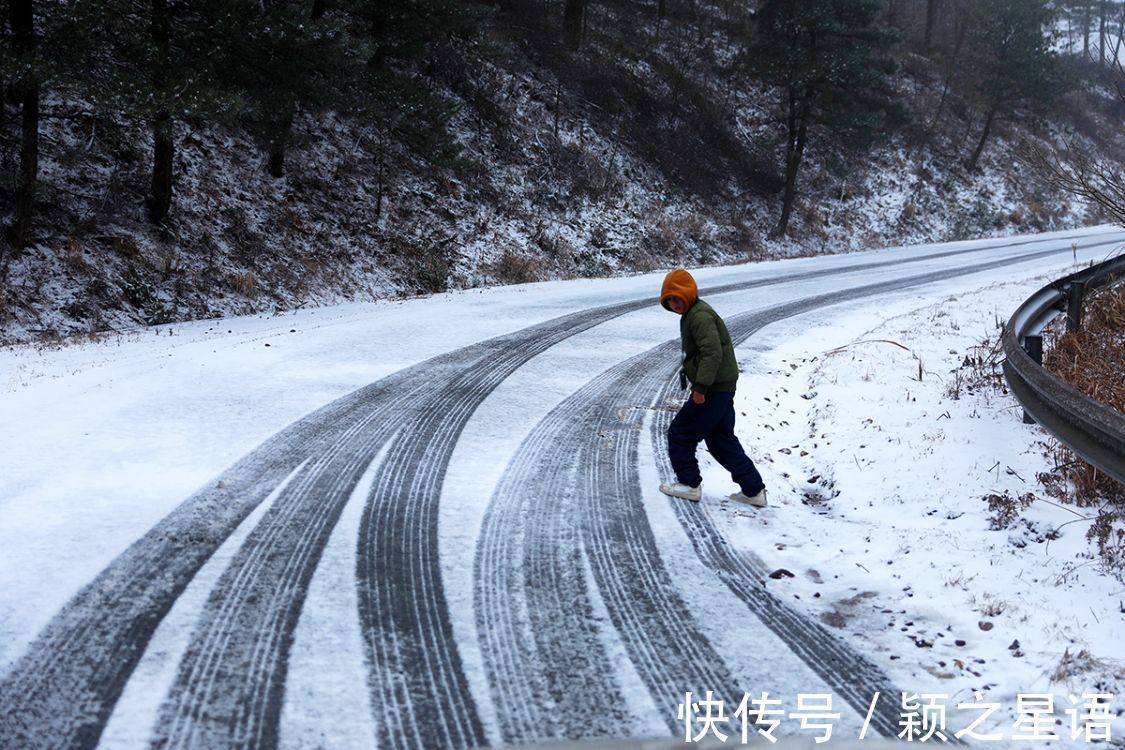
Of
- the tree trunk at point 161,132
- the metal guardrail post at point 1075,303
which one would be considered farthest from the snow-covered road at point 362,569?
the tree trunk at point 161,132

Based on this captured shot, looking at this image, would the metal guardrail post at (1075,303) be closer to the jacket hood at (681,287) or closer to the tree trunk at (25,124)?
the jacket hood at (681,287)

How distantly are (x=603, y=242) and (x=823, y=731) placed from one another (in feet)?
65.3

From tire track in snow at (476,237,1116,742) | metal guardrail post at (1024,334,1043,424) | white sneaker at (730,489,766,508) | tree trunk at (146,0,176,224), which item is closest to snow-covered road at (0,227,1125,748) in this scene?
tire track in snow at (476,237,1116,742)

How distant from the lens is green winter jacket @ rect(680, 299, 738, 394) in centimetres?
555

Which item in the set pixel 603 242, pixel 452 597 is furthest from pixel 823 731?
pixel 603 242

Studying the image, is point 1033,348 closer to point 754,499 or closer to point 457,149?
point 754,499

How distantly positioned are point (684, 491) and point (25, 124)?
39.1 ft

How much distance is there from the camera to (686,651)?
3752 mm

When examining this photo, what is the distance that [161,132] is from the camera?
13258 mm

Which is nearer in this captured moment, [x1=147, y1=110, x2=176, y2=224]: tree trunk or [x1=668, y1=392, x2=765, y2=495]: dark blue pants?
[x1=668, y1=392, x2=765, y2=495]: dark blue pants

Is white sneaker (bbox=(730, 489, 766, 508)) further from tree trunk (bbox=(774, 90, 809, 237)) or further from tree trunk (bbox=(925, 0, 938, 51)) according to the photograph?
tree trunk (bbox=(925, 0, 938, 51))

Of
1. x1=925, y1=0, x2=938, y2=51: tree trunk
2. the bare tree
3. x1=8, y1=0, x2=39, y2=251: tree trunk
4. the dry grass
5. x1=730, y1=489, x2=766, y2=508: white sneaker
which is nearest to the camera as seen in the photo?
the dry grass

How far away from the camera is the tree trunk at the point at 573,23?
2877 cm

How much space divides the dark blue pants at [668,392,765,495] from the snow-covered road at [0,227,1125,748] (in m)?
0.29
